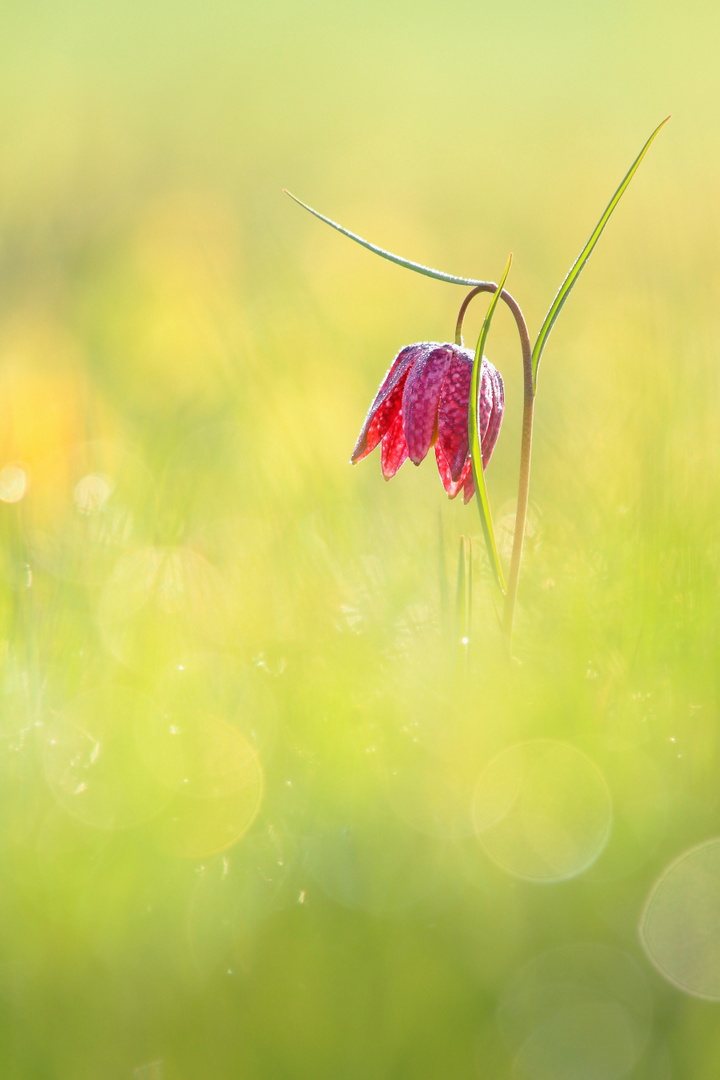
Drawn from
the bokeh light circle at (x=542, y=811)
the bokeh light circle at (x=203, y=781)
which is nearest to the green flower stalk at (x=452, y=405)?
the bokeh light circle at (x=542, y=811)

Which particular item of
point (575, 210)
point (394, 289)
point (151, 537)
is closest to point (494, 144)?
point (575, 210)

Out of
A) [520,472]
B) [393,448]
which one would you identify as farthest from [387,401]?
[520,472]

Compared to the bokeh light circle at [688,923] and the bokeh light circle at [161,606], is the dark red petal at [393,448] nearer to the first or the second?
the bokeh light circle at [161,606]

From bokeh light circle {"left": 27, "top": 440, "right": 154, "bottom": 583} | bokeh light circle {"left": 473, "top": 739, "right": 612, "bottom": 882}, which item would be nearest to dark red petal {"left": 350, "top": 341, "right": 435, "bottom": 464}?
bokeh light circle {"left": 27, "top": 440, "right": 154, "bottom": 583}

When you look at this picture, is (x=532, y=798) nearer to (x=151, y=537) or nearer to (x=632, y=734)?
(x=632, y=734)

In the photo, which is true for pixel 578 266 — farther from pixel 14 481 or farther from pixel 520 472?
pixel 14 481

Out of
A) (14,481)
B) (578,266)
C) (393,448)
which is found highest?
(578,266)
